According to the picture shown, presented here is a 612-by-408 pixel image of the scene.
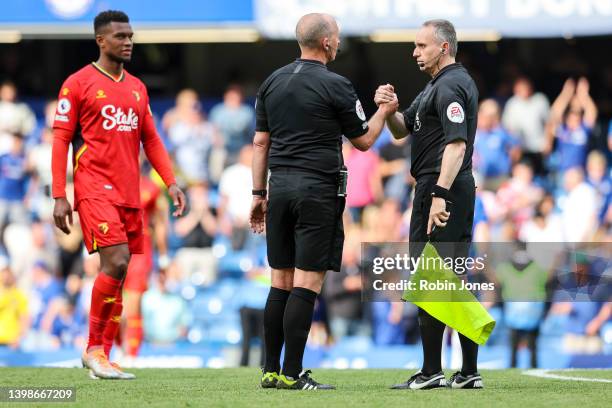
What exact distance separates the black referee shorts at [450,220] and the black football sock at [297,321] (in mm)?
752

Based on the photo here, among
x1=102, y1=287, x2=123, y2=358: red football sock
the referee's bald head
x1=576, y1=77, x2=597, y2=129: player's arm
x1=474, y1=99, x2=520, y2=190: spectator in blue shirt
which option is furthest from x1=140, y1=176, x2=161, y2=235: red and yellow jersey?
x1=576, y1=77, x2=597, y2=129: player's arm

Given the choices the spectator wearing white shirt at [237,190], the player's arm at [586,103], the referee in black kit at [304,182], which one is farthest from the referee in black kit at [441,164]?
the player's arm at [586,103]

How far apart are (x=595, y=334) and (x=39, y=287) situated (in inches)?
269

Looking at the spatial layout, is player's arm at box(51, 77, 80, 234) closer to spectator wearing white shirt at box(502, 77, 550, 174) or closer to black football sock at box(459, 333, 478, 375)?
black football sock at box(459, 333, 478, 375)

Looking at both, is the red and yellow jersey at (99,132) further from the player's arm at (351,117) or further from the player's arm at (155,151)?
the player's arm at (351,117)

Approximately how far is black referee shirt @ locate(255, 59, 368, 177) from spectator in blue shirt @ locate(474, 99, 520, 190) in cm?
893

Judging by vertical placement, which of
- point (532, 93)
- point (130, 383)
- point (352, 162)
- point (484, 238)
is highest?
point (532, 93)

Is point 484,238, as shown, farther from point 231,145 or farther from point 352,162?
point 231,145

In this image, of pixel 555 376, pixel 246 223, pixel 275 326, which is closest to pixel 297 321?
pixel 275 326

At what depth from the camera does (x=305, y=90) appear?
23.1ft

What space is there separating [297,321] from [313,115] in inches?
46.7

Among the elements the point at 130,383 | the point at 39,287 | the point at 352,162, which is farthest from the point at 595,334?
the point at 130,383

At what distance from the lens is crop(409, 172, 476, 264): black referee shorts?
7.14 metres

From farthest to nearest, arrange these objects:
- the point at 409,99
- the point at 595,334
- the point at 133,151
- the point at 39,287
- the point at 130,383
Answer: the point at 409,99, the point at 39,287, the point at 595,334, the point at 133,151, the point at 130,383
